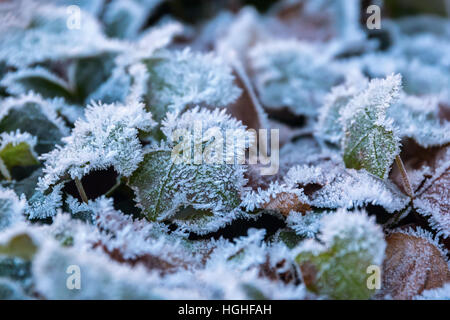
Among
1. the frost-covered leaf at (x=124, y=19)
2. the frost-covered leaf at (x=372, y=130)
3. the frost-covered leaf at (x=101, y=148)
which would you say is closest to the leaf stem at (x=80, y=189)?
the frost-covered leaf at (x=101, y=148)

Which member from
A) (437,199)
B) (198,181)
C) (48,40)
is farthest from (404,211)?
(48,40)

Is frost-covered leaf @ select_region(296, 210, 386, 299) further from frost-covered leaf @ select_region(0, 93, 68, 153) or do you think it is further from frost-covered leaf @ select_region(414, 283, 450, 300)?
frost-covered leaf @ select_region(0, 93, 68, 153)

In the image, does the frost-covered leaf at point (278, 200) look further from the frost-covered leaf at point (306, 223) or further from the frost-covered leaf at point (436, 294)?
the frost-covered leaf at point (436, 294)

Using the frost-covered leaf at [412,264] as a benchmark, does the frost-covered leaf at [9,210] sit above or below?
above

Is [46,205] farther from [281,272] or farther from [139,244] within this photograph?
[281,272]

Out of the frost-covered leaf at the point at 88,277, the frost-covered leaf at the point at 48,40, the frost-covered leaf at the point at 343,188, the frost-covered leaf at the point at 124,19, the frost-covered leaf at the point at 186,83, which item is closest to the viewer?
the frost-covered leaf at the point at 88,277
